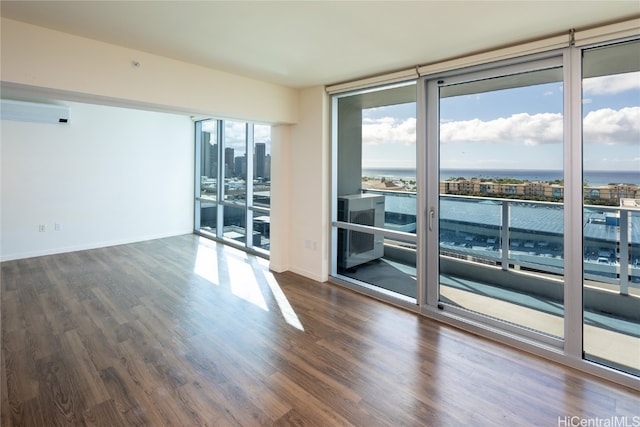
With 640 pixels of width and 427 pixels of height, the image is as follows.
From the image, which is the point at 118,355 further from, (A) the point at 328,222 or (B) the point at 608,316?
(B) the point at 608,316

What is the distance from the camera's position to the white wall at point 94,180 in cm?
514

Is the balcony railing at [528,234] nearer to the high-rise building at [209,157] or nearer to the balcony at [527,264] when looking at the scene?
the balcony at [527,264]

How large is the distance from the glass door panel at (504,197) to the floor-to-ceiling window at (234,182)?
9.62 ft

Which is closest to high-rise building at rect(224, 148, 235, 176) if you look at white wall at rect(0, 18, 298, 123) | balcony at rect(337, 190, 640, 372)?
white wall at rect(0, 18, 298, 123)

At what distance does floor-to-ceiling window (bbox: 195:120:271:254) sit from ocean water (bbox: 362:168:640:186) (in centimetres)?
230

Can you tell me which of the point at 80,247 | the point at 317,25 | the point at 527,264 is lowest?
the point at 80,247

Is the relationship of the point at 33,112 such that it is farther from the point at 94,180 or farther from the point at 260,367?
the point at 260,367

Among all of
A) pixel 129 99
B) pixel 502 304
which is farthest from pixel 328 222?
pixel 129 99

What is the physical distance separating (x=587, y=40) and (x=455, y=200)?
1519 mm

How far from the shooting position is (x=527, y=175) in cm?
277

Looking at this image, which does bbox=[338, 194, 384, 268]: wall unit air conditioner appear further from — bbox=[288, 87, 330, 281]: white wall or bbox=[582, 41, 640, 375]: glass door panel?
bbox=[582, 41, 640, 375]: glass door panel

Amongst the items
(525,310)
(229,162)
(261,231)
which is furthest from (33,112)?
(525,310)

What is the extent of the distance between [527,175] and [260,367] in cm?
269

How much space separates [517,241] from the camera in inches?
114
